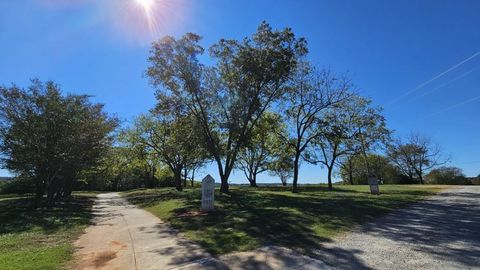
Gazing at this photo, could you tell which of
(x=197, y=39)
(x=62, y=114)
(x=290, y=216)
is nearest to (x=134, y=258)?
(x=290, y=216)

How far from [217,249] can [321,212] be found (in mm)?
7017

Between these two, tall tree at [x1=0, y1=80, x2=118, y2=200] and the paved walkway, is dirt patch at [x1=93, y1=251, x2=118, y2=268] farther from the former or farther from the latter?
tall tree at [x1=0, y1=80, x2=118, y2=200]

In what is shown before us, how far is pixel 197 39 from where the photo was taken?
974 inches

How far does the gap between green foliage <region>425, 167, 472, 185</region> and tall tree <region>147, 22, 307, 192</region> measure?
42.3 m

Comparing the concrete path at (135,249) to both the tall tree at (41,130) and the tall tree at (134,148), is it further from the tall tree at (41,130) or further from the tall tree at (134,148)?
the tall tree at (134,148)

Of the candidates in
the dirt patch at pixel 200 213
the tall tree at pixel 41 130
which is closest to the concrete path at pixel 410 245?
the dirt patch at pixel 200 213

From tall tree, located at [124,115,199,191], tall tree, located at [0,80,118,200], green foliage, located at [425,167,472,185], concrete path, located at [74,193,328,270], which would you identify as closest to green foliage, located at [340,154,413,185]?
green foliage, located at [425,167,472,185]

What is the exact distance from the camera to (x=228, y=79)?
26.2 m

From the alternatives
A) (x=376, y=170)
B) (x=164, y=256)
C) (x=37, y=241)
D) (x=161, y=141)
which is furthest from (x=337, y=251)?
(x=376, y=170)

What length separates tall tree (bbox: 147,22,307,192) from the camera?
970 inches

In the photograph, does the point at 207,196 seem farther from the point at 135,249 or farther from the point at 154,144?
the point at 154,144

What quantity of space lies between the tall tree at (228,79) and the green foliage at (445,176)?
4230 cm

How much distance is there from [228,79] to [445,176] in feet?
157

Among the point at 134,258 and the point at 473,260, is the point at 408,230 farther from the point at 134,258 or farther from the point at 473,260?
the point at 134,258
